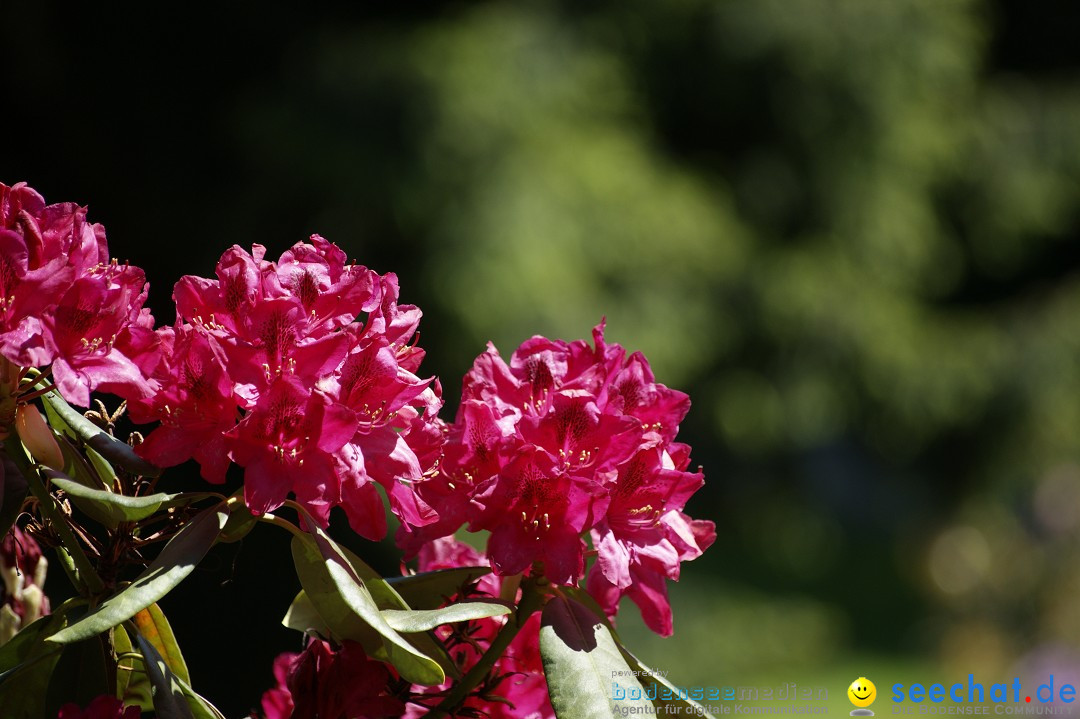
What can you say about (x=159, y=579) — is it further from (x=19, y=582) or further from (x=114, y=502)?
(x=19, y=582)

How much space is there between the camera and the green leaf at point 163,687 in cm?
65

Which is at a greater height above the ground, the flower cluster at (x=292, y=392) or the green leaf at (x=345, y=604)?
the flower cluster at (x=292, y=392)

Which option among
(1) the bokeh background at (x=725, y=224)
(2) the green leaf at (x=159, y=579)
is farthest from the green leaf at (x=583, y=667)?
(1) the bokeh background at (x=725, y=224)

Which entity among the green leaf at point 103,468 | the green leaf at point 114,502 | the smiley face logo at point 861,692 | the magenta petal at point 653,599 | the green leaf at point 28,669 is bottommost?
the green leaf at point 28,669

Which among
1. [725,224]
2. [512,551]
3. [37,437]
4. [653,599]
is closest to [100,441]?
[37,437]

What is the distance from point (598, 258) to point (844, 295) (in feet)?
6.55

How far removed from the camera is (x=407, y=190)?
430 cm

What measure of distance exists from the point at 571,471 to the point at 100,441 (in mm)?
276

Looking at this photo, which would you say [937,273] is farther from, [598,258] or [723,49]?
[598,258]

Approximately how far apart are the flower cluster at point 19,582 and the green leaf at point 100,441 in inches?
5.0

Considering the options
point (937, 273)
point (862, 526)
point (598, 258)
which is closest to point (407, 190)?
point (598, 258)

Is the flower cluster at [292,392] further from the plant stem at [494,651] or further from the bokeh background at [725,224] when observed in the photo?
the bokeh background at [725,224]

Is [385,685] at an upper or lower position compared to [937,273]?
lower

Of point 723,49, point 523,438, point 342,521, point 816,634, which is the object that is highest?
point 723,49
